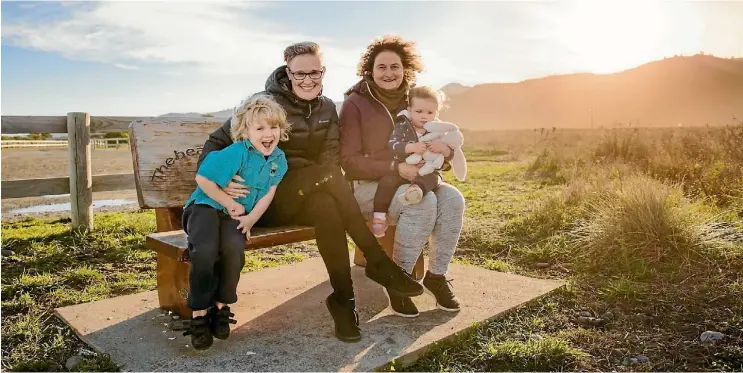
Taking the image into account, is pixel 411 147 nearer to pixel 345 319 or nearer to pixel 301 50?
pixel 301 50

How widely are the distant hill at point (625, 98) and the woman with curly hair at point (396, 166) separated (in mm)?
64676

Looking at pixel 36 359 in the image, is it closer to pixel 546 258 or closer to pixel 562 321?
pixel 562 321

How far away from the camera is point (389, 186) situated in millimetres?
3760

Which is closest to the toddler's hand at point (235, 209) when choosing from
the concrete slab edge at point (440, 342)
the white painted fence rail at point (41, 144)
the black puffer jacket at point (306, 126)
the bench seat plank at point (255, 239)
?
the bench seat plank at point (255, 239)

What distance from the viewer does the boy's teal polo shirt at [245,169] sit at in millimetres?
3168

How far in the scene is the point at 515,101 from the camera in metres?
121

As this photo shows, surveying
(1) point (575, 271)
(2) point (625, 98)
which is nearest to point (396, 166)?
(1) point (575, 271)

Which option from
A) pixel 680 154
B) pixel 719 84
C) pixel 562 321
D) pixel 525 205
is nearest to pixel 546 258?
pixel 562 321

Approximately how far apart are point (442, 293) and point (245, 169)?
1.41 m

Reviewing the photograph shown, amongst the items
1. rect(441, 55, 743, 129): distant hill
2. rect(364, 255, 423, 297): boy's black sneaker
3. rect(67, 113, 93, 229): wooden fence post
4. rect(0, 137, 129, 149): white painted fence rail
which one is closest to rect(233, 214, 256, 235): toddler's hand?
rect(364, 255, 423, 297): boy's black sneaker

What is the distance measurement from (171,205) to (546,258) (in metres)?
3.13

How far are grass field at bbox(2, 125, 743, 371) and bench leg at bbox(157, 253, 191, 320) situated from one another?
0.55 metres

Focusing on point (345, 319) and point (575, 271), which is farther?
point (575, 271)

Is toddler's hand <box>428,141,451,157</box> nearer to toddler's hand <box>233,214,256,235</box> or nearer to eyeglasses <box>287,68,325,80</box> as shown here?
eyeglasses <box>287,68,325,80</box>
